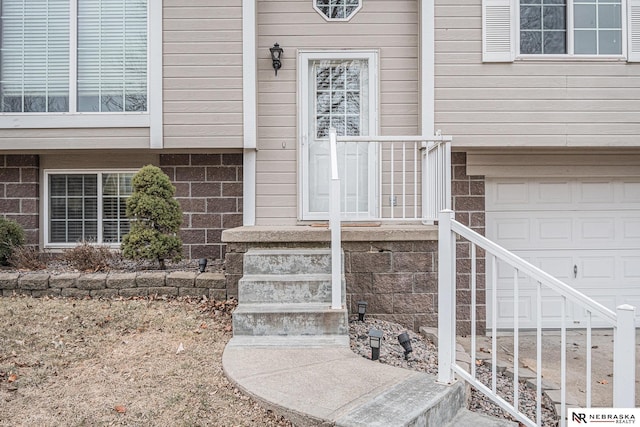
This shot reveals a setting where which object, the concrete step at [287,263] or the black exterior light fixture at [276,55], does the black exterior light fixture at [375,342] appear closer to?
the concrete step at [287,263]

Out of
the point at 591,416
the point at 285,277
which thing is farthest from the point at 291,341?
the point at 591,416

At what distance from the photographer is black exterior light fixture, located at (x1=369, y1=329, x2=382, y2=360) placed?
315 cm

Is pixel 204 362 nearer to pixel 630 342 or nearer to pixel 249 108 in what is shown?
pixel 630 342

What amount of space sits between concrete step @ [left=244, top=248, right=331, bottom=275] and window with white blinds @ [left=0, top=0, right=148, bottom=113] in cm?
249

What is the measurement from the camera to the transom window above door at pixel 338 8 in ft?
18.0

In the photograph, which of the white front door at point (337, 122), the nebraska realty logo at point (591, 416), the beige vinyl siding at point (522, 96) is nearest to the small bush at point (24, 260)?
the white front door at point (337, 122)

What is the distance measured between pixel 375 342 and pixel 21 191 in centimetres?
473

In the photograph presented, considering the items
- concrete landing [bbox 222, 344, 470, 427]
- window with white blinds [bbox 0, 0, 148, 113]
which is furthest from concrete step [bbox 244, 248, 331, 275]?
window with white blinds [bbox 0, 0, 148, 113]

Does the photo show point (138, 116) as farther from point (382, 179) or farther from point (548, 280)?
point (548, 280)

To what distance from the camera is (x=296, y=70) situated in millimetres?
5484

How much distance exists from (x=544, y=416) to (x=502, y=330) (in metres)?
2.60

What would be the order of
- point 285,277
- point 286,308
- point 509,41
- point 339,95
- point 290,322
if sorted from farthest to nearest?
point 339,95
point 509,41
point 285,277
point 286,308
point 290,322

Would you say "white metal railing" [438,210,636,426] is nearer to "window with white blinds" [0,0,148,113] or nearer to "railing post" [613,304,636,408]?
"railing post" [613,304,636,408]

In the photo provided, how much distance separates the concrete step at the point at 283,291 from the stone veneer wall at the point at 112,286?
0.81 metres
